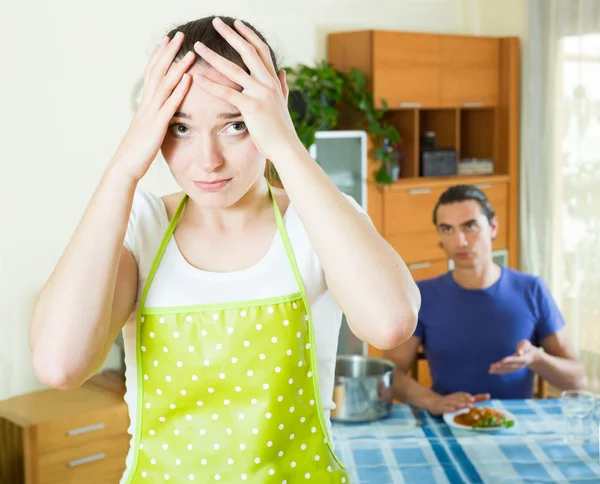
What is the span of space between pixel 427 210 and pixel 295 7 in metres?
1.34

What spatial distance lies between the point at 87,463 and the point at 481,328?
1.56 metres

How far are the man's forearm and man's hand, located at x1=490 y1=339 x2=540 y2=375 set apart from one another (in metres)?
0.13

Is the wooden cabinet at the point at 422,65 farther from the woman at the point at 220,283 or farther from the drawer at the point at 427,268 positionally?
the woman at the point at 220,283

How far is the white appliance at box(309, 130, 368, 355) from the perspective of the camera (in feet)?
14.8

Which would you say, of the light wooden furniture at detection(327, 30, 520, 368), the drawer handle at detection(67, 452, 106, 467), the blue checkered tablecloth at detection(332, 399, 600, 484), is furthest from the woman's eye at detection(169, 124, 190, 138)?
the light wooden furniture at detection(327, 30, 520, 368)

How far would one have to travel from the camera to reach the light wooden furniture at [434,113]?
15.5 ft

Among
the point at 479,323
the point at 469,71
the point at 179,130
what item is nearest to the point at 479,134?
the point at 469,71

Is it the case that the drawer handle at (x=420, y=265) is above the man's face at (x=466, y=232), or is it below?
below

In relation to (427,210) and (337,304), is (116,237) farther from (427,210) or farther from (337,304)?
(427,210)

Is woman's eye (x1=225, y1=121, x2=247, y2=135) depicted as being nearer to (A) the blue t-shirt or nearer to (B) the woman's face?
(B) the woman's face

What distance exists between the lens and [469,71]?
5.21 m

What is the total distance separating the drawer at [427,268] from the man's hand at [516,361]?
6.90ft

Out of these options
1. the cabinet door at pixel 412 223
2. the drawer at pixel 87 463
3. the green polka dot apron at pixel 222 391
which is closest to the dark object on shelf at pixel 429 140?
the cabinet door at pixel 412 223

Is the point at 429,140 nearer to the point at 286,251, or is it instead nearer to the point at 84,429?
the point at 84,429
